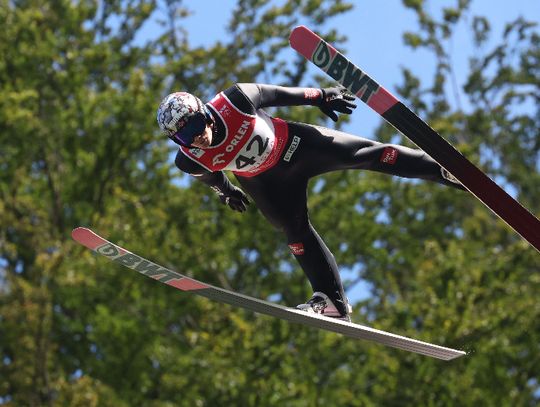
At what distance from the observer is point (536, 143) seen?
33.6 meters

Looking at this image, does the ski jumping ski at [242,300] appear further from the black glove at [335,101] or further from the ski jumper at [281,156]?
the black glove at [335,101]

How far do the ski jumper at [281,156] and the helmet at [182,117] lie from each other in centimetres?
20

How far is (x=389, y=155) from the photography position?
25.2 feet

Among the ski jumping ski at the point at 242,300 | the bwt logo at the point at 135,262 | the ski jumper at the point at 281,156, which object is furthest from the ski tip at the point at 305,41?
the bwt logo at the point at 135,262

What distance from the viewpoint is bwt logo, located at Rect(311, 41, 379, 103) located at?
22.8ft

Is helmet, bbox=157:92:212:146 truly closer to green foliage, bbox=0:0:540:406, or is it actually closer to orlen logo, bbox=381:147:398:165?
orlen logo, bbox=381:147:398:165

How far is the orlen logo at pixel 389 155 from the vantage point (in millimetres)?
7691

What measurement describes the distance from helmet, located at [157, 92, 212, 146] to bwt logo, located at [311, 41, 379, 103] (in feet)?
2.74

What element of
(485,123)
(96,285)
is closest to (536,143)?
(485,123)

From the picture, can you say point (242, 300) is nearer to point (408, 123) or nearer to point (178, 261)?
point (408, 123)

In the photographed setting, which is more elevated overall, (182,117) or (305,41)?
(305,41)

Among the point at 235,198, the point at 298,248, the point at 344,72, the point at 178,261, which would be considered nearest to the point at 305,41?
the point at 344,72

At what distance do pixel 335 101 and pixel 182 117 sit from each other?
4.44 feet

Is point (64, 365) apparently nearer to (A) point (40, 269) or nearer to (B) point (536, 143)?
(A) point (40, 269)
